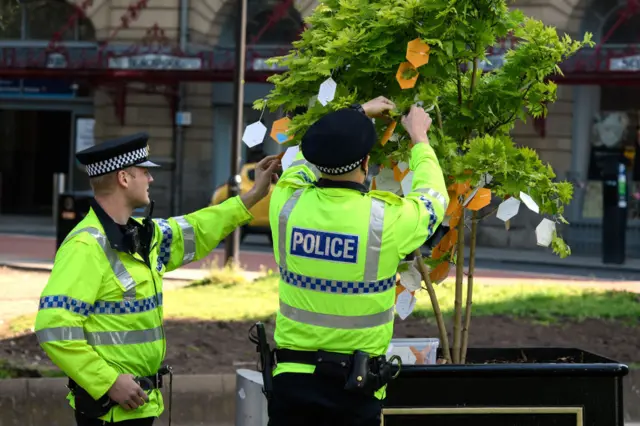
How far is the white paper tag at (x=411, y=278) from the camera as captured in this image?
5.15 m

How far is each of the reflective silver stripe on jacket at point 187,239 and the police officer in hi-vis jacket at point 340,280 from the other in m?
0.69

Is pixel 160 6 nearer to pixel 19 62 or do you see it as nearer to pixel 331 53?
pixel 19 62

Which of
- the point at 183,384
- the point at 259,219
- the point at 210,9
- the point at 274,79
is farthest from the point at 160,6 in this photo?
the point at 274,79

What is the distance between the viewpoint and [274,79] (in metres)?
5.16

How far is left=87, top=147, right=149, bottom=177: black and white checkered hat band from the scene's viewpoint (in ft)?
14.0

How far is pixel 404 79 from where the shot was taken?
4.67 m

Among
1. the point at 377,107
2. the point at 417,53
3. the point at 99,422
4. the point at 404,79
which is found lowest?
the point at 99,422

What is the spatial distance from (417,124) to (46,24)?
84.7ft

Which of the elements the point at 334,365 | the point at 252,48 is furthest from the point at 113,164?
the point at 252,48

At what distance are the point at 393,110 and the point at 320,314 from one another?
1.02 m

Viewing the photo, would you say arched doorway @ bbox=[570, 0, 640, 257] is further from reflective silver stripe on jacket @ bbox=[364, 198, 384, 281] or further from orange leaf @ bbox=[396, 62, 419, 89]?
reflective silver stripe on jacket @ bbox=[364, 198, 384, 281]

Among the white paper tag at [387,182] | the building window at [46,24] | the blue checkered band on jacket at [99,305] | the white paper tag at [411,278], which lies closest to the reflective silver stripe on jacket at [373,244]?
the blue checkered band on jacket at [99,305]

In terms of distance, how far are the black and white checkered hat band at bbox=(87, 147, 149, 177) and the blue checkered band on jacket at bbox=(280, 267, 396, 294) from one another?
2.56ft

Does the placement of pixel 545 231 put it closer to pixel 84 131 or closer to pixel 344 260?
pixel 344 260
